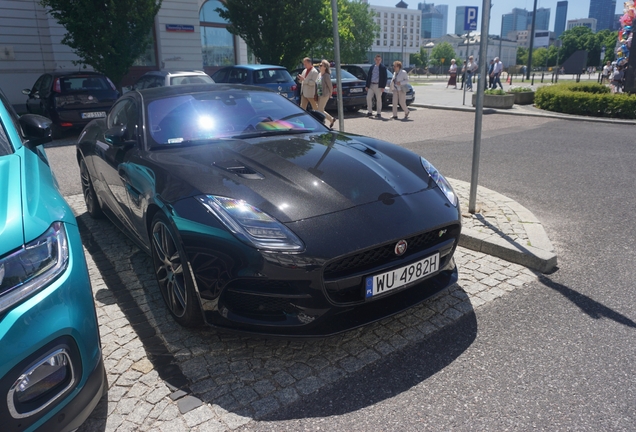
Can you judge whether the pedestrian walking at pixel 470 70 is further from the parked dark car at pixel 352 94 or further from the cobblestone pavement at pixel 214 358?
the cobblestone pavement at pixel 214 358

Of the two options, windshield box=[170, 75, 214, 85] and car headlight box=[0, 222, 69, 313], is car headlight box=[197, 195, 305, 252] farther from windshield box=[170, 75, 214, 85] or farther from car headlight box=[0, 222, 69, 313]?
windshield box=[170, 75, 214, 85]

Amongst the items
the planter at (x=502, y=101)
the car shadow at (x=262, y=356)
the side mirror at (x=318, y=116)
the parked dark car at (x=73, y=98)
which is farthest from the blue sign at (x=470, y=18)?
the car shadow at (x=262, y=356)

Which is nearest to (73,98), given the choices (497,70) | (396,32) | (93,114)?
(93,114)

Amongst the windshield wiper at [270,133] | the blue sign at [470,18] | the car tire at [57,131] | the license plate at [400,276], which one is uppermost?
the blue sign at [470,18]

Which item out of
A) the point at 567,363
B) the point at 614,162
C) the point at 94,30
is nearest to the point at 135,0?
the point at 94,30

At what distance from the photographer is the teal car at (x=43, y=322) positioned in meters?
1.72

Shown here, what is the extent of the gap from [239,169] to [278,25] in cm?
1902

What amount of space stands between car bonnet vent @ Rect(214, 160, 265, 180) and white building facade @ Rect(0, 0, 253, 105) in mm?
21225

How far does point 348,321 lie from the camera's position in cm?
259

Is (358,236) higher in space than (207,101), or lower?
lower

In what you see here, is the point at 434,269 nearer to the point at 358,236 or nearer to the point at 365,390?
the point at 358,236

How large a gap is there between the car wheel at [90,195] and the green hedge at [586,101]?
12961 millimetres

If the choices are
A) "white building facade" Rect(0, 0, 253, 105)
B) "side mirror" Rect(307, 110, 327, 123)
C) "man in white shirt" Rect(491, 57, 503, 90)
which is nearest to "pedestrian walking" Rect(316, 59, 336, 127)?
"side mirror" Rect(307, 110, 327, 123)

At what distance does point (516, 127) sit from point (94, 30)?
13.6m
